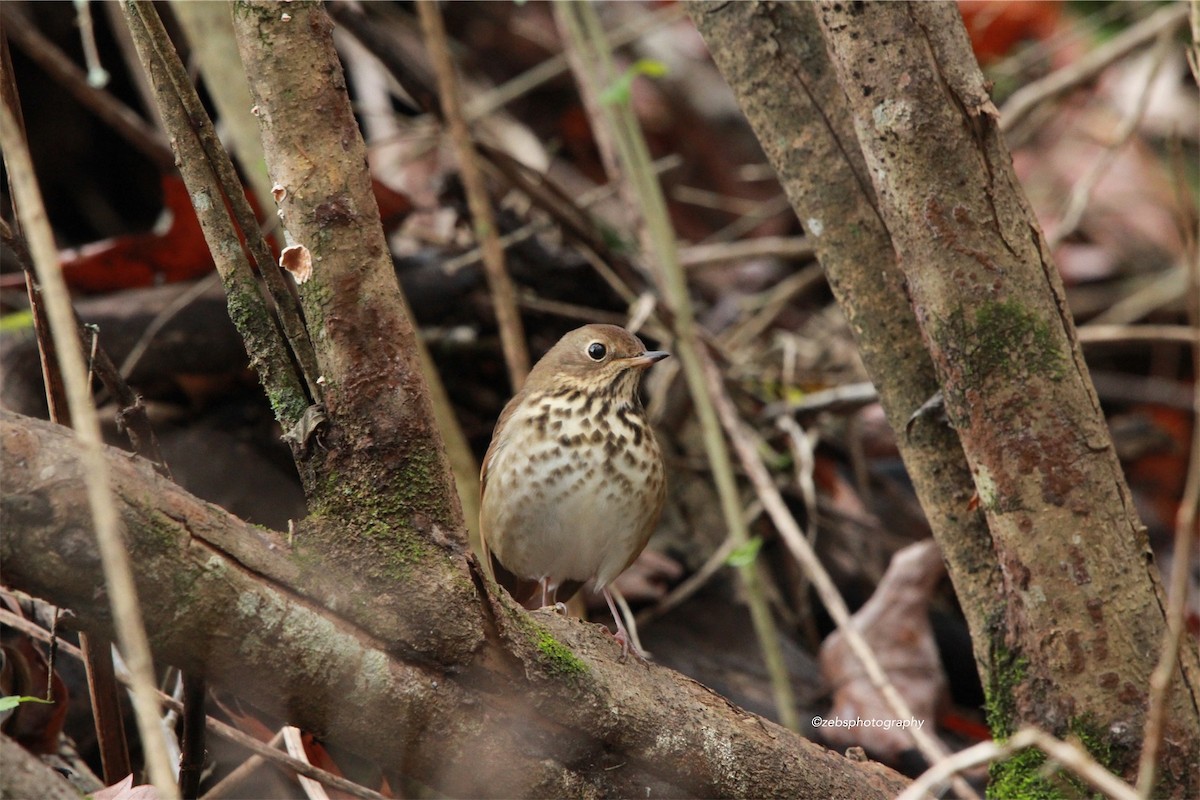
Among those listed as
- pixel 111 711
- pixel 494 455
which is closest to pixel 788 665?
pixel 494 455

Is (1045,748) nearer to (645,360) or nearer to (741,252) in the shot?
(645,360)

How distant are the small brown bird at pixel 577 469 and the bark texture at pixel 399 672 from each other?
108 cm

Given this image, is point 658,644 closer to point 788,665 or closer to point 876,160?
point 788,665

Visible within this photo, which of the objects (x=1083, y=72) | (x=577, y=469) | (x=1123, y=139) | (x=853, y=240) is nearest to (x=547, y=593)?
(x=577, y=469)

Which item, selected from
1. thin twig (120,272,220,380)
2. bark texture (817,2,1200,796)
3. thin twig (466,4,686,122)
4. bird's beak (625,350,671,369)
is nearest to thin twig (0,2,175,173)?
thin twig (120,272,220,380)

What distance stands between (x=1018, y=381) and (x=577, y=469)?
137 centimetres

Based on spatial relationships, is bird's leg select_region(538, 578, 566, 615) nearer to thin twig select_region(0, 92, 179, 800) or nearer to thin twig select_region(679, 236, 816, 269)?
thin twig select_region(679, 236, 816, 269)

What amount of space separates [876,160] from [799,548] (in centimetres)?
124

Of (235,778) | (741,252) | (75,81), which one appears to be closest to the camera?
(235,778)

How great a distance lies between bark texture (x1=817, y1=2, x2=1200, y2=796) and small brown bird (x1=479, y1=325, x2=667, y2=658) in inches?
47.6

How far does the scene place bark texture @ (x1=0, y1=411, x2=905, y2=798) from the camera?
1671 millimetres

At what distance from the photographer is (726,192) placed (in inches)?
279

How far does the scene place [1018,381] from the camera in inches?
99.0

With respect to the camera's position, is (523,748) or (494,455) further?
(494,455)
